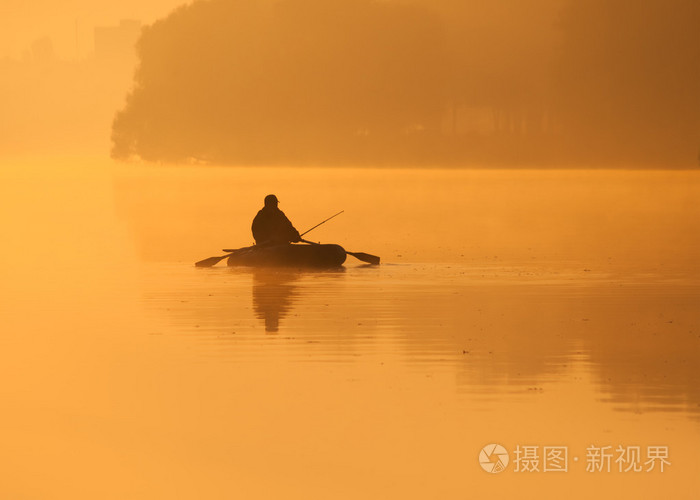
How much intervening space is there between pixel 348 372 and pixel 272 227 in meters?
10.2

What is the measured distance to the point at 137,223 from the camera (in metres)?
38.1

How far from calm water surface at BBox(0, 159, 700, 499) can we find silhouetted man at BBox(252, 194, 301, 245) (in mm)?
701

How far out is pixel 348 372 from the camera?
1312 cm

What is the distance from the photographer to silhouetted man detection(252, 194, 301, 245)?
75.3 ft

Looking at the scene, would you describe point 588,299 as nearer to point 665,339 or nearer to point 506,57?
point 665,339

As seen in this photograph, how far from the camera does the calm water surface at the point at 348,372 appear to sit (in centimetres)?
990

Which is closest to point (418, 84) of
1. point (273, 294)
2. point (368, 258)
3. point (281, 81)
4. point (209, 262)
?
point (281, 81)

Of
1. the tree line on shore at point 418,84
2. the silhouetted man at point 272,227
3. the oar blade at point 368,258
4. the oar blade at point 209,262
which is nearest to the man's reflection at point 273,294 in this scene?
the silhouetted man at point 272,227

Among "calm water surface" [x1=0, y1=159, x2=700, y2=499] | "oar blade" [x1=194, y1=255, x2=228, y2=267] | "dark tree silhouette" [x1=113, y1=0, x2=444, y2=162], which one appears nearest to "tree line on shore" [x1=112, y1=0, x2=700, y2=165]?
"dark tree silhouette" [x1=113, y1=0, x2=444, y2=162]

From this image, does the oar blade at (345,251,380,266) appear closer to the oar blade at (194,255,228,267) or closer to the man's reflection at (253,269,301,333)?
the man's reflection at (253,269,301,333)

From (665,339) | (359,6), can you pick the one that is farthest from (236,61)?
(665,339)

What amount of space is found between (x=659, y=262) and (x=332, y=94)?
278 feet

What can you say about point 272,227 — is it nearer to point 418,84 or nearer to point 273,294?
point 273,294

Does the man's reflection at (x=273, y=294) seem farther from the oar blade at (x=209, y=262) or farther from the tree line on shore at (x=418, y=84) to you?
the tree line on shore at (x=418, y=84)
